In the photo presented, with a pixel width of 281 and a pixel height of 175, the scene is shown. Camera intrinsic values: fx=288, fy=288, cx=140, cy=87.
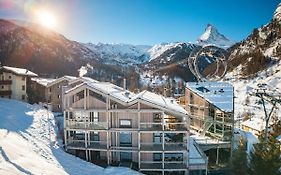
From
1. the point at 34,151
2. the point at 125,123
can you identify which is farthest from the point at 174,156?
the point at 34,151

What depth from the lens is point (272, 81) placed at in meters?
71.9

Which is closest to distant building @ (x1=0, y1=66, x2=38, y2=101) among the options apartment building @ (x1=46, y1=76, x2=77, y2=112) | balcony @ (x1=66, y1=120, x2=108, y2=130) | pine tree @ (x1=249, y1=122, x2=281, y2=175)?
apartment building @ (x1=46, y1=76, x2=77, y2=112)

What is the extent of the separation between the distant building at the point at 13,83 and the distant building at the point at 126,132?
2573 cm

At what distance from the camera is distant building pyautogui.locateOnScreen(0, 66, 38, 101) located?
49.6 m

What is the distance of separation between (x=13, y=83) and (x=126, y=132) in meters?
31.1

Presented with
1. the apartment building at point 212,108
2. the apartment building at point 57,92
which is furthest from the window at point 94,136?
the apartment building at point 57,92

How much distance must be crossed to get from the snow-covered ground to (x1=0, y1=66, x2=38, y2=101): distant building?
1357 centimetres

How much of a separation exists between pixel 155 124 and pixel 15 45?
450ft

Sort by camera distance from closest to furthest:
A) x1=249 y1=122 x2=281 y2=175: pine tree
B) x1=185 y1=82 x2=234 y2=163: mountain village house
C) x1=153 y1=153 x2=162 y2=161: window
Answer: x1=249 y1=122 x2=281 y2=175: pine tree
x1=153 y1=153 x2=162 y2=161: window
x1=185 y1=82 x2=234 y2=163: mountain village house

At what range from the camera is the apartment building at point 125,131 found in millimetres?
27094

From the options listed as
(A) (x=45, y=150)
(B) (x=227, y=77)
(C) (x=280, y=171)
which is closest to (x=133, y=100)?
(A) (x=45, y=150)

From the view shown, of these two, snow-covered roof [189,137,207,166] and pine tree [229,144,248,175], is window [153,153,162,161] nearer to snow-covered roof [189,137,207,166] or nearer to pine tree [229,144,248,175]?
snow-covered roof [189,137,207,166]

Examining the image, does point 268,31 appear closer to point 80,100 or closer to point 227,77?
point 227,77

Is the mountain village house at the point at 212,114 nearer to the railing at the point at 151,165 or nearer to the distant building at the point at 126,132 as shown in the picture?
the distant building at the point at 126,132
